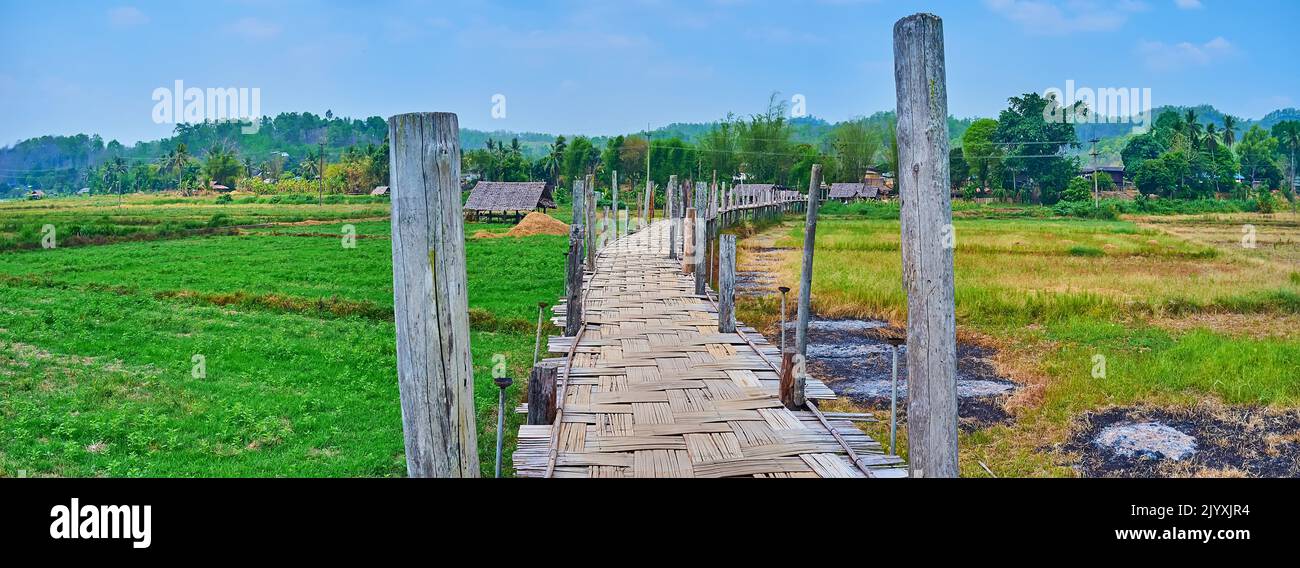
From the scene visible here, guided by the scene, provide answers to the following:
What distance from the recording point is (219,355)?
380 inches

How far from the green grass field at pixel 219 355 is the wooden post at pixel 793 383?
1894mm

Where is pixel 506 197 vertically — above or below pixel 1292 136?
below

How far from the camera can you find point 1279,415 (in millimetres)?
7793

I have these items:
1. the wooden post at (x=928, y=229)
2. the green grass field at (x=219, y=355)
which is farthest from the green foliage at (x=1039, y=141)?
the wooden post at (x=928, y=229)

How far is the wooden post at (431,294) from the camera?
10.6 ft

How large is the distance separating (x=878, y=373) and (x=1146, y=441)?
8.84ft

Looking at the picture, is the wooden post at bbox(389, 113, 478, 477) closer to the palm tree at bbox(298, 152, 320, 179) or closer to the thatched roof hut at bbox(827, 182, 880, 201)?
the palm tree at bbox(298, 152, 320, 179)

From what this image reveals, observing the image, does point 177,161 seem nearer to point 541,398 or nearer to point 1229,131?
point 541,398

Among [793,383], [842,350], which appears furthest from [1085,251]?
[793,383]

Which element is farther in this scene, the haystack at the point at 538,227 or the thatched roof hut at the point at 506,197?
the thatched roof hut at the point at 506,197

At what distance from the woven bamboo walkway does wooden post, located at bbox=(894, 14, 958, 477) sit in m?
0.77

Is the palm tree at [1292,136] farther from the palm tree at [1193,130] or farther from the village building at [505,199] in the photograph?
the village building at [505,199]
